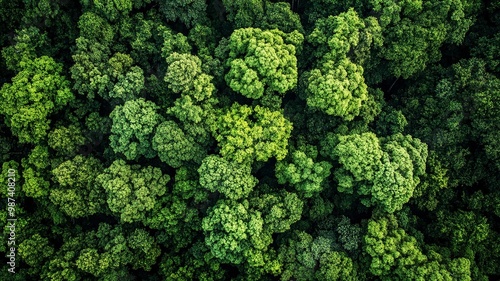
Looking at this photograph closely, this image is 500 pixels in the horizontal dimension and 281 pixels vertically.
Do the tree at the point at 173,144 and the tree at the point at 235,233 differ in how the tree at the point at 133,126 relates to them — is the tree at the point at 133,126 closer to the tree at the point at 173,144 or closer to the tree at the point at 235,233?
the tree at the point at 173,144

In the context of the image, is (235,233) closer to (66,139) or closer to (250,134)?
(250,134)

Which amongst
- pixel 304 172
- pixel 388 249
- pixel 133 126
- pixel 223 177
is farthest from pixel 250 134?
pixel 388 249

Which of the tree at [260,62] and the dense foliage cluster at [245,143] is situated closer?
the tree at [260,62]

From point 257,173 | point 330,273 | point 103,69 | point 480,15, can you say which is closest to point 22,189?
point 103,69

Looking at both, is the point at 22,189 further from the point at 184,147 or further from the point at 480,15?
the point at 480,15

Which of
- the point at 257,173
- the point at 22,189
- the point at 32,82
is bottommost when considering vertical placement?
the point at 22,189

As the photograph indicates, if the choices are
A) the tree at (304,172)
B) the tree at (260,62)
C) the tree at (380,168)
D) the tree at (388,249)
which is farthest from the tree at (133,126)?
the tree at (388,249)
